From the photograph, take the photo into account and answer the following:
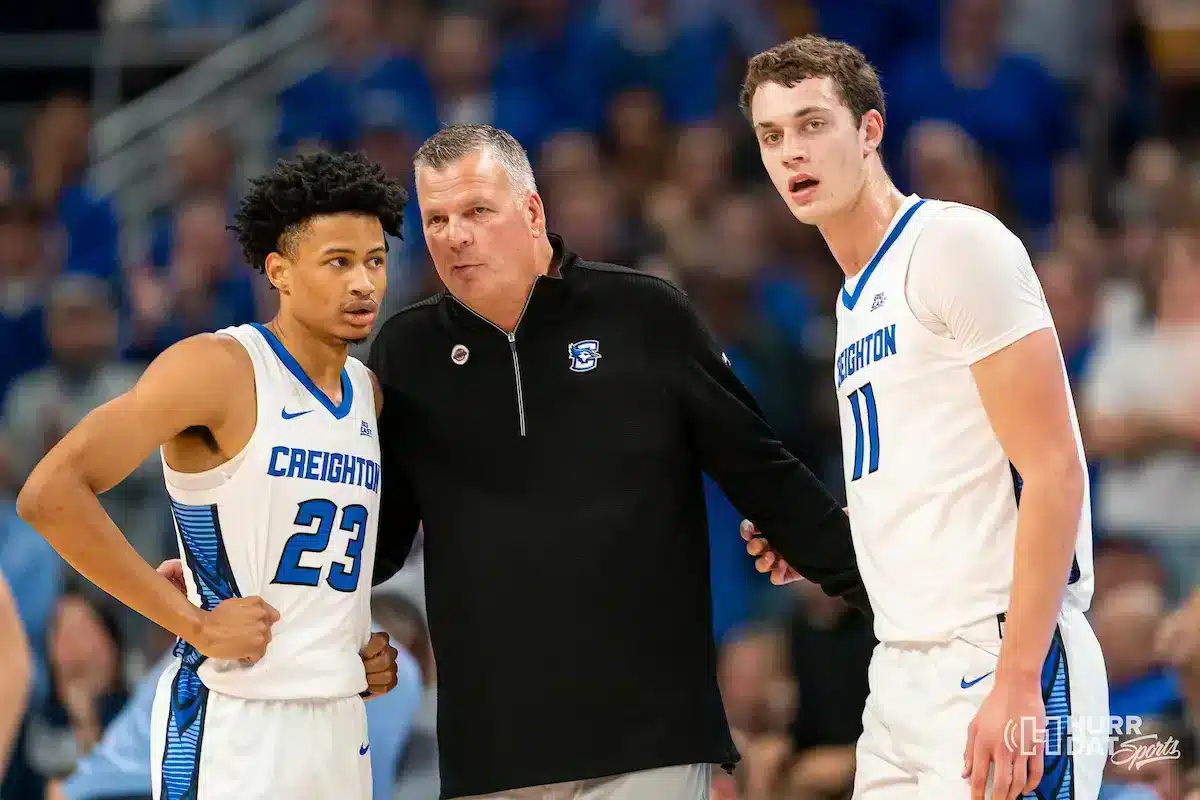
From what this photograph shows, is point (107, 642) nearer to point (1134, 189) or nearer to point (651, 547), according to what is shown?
point (651, 547)

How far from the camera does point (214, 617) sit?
372 cm

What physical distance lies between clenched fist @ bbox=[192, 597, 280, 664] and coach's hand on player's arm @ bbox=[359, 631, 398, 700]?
32cm

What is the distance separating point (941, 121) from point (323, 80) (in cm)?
394

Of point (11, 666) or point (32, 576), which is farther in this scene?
point (32, 576)

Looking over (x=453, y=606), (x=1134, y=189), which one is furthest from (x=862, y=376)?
(x=1134, y=189)

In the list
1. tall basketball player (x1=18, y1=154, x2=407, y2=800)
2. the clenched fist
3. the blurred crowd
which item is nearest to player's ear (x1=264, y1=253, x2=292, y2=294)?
tall basketball player (x1=18, y1=154, x2=407, y2=800)

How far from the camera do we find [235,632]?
12.1 feet

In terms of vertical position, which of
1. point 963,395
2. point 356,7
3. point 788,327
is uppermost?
point 356,7

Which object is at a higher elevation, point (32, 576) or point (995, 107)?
point (995, 107)

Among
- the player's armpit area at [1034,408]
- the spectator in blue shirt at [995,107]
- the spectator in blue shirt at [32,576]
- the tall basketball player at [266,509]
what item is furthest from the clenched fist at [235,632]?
the spectator in blue shirt at [995,107]

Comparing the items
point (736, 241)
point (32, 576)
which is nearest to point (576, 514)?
point (32, 576)

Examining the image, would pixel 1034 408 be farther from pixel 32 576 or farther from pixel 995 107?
pixel 995 107

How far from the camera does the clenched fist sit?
12.1ft

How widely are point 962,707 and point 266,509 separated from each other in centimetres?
170
